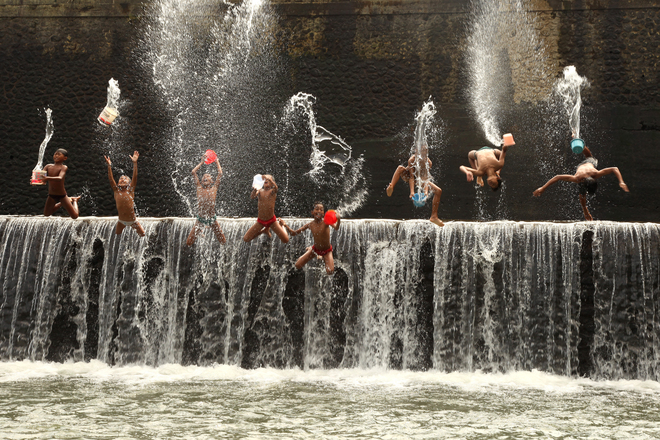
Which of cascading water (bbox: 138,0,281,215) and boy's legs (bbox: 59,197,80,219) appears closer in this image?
boy's legs (bbox: 59,197,80,219)

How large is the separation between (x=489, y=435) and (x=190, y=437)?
2251mm

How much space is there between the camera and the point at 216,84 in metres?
13.7

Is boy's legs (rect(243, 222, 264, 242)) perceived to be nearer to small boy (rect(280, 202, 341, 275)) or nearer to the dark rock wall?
small boy (rect(280, 202, 341, 275))

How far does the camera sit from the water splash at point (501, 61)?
13.0 metres

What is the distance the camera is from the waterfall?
830 cm

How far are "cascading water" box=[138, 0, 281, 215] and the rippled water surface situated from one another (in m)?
5.49

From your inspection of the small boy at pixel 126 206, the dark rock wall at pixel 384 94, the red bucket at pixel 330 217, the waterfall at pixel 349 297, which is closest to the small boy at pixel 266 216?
the waterfall at pixel 349 297

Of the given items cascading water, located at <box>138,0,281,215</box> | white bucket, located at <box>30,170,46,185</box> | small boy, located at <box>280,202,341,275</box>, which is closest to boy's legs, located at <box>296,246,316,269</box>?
small boy, located at <box>280,202,341,275</box>

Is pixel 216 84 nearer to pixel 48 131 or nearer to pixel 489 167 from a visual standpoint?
pixel 48 131

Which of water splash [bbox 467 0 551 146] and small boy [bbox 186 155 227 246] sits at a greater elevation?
water splash [bbox 467 0 551 146]

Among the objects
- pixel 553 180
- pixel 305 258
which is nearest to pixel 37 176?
pixel 305 258

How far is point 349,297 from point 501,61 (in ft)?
22.0

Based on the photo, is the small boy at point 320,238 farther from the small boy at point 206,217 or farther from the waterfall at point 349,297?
the small boy at point 206,217

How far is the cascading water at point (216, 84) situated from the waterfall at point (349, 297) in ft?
13.3
